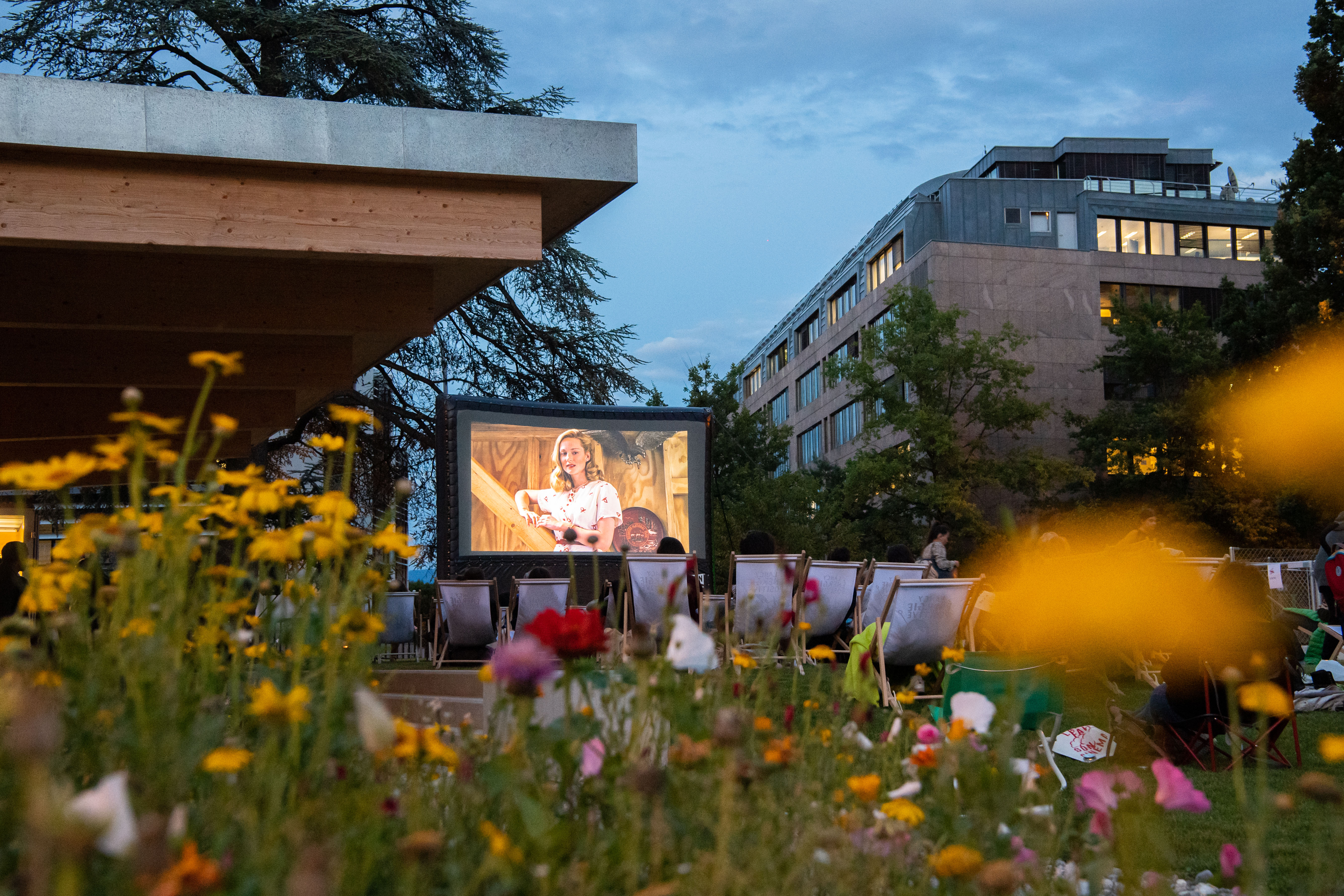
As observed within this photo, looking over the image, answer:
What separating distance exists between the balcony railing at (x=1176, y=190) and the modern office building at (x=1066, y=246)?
0.06 meters

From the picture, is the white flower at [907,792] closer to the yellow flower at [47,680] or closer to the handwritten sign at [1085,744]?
the yellow flower at [47,680]

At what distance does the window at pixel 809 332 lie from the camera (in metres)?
49.6

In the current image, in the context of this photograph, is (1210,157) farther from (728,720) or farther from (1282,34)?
(1282,34)

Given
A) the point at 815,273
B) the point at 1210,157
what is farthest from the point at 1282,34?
the point at 1210,157

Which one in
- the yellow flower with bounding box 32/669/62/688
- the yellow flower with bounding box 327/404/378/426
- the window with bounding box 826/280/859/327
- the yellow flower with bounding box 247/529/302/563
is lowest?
the yellow flower with bounding box 32/669/62/688

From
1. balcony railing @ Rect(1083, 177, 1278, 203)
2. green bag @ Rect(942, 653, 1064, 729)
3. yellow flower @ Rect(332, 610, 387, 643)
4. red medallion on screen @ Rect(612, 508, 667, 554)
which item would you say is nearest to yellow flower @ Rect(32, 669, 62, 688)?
yellow flower @ Rect(332, 610, 387, 643)

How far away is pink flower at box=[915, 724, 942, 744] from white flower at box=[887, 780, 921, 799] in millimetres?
70

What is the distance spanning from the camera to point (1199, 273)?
37750 millimetres

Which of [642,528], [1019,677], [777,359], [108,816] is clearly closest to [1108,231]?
[777,359]

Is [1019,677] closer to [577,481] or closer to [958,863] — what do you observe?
[958,863]

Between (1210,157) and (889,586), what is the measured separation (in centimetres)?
4075

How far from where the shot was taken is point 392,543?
1.59 metres

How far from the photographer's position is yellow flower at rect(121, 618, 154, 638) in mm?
1402

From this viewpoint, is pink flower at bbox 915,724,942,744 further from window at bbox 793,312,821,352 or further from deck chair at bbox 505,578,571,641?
window at bbox 793,312,821,352
